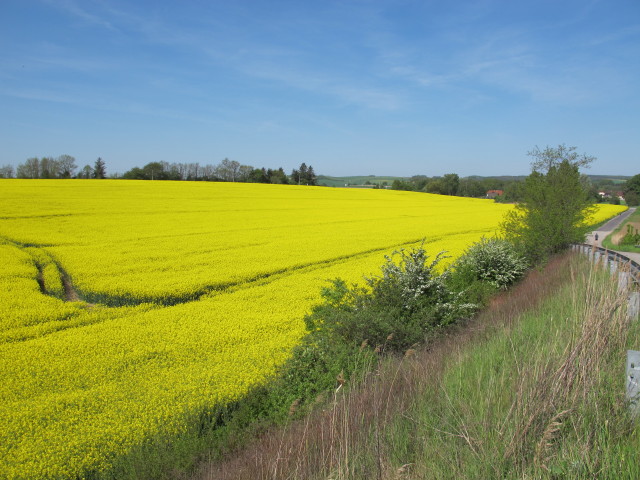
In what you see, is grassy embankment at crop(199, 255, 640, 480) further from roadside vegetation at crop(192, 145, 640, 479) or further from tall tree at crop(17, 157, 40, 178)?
tall tree at crop(17, 157, 40, 178)

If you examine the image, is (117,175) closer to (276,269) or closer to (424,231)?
(424,231)

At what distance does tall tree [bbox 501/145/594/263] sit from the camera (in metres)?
16.0

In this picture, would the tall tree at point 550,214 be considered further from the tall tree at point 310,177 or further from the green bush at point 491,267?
the tall tree at point 310,177

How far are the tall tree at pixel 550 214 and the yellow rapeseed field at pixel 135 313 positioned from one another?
2941mm

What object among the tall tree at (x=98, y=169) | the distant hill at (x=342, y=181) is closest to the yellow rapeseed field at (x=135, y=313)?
the tall tree at (x=98, y=169)

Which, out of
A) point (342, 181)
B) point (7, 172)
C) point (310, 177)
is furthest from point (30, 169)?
point (342, 181)

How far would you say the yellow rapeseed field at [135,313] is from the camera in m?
4.86

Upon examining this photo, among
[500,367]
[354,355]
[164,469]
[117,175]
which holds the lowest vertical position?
[164,469]

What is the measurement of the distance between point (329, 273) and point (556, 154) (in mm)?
39547

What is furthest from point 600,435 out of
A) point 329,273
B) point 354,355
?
point 329,273

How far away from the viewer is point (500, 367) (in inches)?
173

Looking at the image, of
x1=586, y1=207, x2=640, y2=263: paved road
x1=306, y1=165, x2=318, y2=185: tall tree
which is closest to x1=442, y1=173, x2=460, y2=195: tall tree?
x1=306, y1=165, x2=318, y2=185: tall tree

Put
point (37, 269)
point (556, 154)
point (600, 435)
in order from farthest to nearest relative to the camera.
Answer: point (556, 154), point (37, 269), point (600, 435)

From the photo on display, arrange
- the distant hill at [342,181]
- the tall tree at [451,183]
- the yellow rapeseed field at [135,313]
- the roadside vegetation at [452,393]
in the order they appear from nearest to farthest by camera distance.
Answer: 1. the roadside vegetation at [452,393]
2. the yellow rapeseed field at [135,313]
3. the tall tree at [451,183]
4. the distant hill at [342,181]
